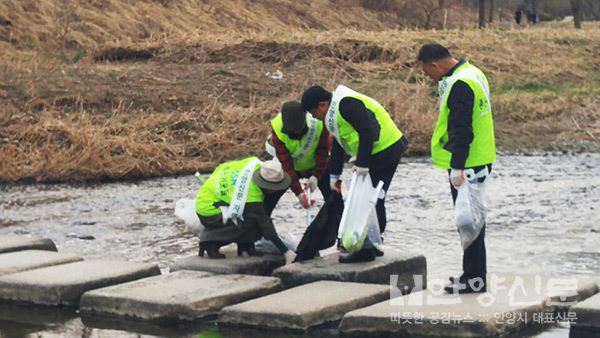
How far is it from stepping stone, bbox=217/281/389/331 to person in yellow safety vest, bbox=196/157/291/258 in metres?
1.12

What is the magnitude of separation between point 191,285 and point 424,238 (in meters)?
4.06

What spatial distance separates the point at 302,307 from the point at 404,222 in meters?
5.59

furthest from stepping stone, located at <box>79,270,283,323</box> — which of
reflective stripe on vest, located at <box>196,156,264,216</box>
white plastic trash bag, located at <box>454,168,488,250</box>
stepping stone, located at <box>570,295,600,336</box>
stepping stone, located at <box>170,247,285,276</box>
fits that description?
stepping stone, located at <box>570,295,600,336</box>

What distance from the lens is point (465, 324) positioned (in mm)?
8148

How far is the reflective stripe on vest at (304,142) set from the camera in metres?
Answer: 10.2

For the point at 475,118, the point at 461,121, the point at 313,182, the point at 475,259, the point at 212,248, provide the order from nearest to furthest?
the point at 461,121 < the point at 475,118 < the point at 475,259 < the point at 313,182 < the point at 212,248

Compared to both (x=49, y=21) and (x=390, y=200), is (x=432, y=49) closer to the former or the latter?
(x=390, y=200)

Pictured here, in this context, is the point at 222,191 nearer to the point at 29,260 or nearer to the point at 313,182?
the point at 313,182

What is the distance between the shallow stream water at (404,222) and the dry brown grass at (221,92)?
90 centimetres

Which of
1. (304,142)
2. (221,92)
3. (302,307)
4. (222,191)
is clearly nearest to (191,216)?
(222,191)

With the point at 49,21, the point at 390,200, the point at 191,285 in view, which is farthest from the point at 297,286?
the point at 49,21

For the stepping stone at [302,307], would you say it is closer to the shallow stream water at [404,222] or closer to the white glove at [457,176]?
the shallow stream water at [404,222]

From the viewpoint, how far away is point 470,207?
8.68m

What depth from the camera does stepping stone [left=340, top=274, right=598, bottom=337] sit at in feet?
26.9
